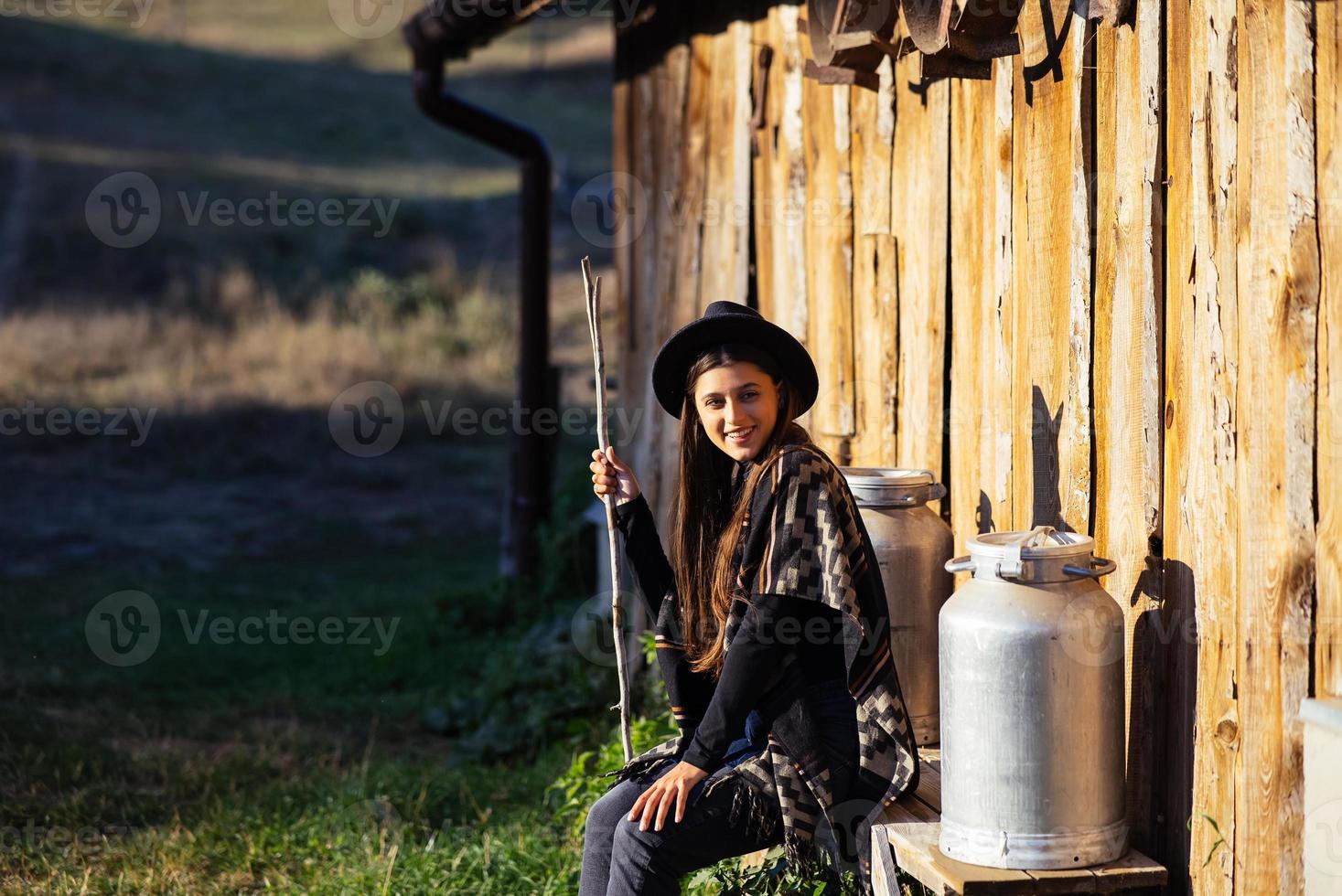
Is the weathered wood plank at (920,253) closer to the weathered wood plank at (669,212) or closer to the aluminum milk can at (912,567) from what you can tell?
the aluminum milk can at (912,567)

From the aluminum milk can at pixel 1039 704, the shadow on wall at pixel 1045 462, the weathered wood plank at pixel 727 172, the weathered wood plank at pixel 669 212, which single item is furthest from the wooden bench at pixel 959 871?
the weathered wood plank at pixel 669 212

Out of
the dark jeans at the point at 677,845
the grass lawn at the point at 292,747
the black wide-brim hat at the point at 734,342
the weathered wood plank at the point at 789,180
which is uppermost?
the weathered wood plank at the point at 789,180

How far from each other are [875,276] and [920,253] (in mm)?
321

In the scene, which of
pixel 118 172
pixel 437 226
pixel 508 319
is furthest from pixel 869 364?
pixel 118 172

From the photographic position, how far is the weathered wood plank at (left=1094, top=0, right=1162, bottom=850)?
294 cm

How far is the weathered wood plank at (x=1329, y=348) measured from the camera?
2.42 metres

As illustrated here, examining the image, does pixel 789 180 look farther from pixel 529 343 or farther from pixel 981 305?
pixel 529 343

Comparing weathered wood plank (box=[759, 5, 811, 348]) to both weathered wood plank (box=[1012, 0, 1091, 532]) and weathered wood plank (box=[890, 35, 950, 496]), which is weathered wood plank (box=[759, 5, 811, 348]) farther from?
weathered wood plank (box=[1012, 0, 1091, 532])

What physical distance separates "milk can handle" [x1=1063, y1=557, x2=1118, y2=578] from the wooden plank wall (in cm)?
14

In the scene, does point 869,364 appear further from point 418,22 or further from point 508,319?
point 508,319

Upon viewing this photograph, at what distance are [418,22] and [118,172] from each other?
1821 cm

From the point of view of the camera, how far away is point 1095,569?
287 cm

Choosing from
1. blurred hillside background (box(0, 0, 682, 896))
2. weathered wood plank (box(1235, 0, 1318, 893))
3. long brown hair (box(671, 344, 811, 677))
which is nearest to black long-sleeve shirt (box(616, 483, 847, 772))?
long brown hair (box(671, 344, 811, 677))

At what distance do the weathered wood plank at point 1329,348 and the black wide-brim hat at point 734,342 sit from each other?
1258mm
